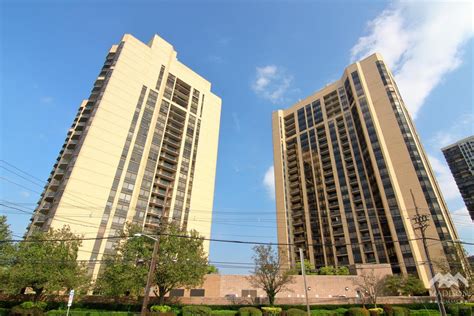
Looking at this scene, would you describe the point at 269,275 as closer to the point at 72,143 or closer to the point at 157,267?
A: the point at 157,267

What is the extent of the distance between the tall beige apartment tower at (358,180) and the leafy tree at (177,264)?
2570 cm

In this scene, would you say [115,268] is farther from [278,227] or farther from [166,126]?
[278,227]

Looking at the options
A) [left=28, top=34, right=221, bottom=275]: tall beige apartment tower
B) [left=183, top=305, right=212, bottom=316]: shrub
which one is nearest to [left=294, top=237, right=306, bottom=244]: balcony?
[left=28, top=34, right=221, bottom=275]: tall beige apartment tower

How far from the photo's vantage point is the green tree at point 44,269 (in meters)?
30.3

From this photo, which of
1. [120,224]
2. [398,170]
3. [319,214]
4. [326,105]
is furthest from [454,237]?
[120,224]

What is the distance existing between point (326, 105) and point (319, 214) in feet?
145

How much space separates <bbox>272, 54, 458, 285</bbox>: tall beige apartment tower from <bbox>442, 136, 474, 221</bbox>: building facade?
66.7 metres

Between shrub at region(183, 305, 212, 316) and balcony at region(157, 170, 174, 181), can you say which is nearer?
shrub at region(183, 305, 212, 316)

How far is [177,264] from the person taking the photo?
105ft

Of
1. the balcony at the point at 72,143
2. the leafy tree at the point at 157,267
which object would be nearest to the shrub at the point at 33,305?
the leafy tree at the point at 157,267

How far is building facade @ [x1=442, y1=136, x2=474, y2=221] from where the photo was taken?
386 feet

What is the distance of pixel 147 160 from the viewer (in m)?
66.1

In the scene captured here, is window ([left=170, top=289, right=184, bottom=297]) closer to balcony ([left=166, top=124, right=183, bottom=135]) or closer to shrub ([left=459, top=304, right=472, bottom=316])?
shrub ([left=459, top=304, right=472, bottom=316])

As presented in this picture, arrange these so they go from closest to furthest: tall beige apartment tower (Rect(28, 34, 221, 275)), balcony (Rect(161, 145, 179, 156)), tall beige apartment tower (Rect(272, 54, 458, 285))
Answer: tall beige apartment tower (Rect(28, 34, 221, 275)) < tall beige apartment tower (Rect(272, 54, 458, 285)) < balcony (Rect(161, 145, 179, 156))
